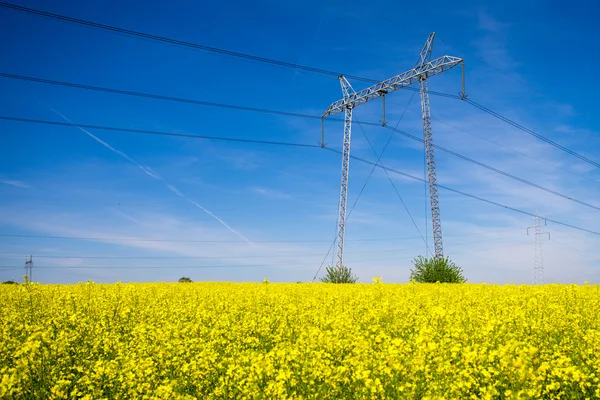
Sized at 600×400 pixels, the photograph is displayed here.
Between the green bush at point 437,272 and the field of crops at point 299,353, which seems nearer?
the field of crops at point 299,353

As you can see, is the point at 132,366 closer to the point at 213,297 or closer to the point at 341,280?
the point at 213,297

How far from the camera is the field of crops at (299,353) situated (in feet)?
18.1

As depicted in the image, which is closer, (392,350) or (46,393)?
(392,350)

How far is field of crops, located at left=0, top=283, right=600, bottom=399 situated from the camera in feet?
18.1

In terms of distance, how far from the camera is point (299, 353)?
6094 mm

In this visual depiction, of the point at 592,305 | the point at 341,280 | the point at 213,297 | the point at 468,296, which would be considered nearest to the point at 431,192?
the point at 341,280

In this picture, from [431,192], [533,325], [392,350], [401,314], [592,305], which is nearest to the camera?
[392,350]

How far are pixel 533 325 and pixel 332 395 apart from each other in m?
5.26

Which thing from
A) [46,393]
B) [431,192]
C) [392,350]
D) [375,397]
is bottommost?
[46,393]

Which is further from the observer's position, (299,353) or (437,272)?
(437,272)

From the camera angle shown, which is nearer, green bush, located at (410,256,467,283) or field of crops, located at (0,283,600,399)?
field of crops, located at (0,283,600,399)

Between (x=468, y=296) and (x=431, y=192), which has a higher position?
(x=431, y=192)

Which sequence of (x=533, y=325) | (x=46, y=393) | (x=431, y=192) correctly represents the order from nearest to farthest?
1. (x=46, y=393)
2. (x=533, y=325)
3. (x=431, y=192)

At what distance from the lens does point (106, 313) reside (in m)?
12.3
